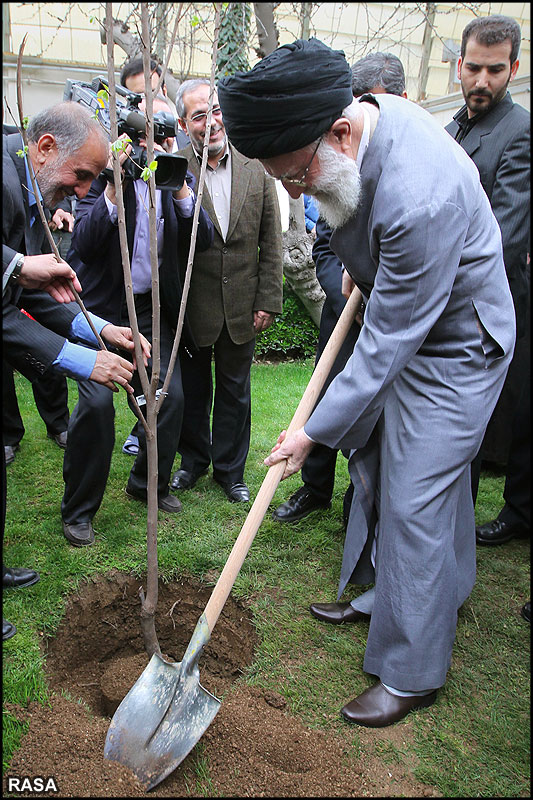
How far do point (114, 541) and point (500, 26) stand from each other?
321cm

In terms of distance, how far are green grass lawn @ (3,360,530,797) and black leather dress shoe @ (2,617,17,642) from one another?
0.10 feet

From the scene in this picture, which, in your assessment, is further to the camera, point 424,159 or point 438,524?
point 438,524

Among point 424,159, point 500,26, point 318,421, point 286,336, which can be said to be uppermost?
point 500,26

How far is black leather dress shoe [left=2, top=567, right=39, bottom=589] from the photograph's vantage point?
2979mm

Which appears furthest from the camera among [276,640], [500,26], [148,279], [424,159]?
[148,279]

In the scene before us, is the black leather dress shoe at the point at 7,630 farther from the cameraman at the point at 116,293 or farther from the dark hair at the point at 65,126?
the dark hair at the point at 65,126

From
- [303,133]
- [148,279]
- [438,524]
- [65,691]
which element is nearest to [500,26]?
[303,133]

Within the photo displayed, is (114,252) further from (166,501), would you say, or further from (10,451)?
(10,451)

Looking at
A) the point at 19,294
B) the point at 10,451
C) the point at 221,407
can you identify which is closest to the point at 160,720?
the point at 19,294

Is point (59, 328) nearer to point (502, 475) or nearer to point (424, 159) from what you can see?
point (424, 159)

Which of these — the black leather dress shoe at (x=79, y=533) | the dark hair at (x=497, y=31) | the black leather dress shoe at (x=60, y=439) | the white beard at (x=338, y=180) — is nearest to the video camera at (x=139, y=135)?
the white beard at (x=338, y=180)

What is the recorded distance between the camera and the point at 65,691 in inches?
99.3

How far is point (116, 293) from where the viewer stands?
370cm

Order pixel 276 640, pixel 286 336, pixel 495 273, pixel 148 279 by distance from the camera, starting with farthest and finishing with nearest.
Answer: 1. pixel 286 336
2. pixel 148 279
3. pixel 276 640
4. pixel 495 273
